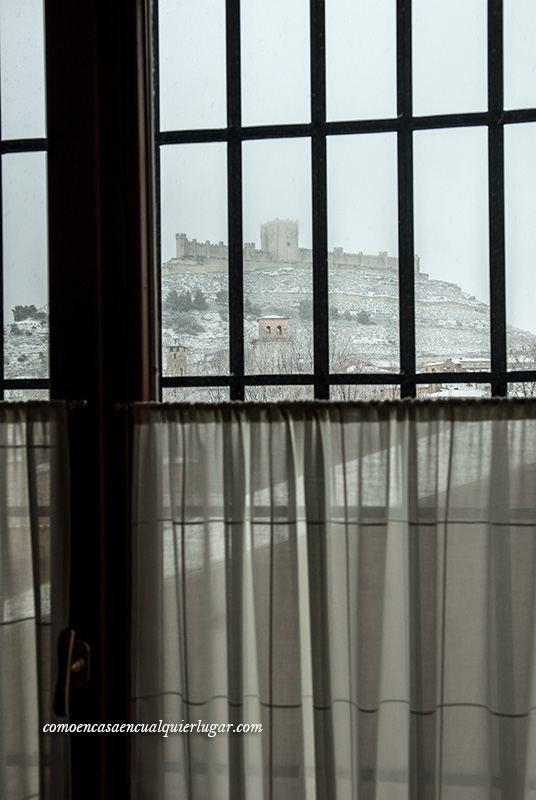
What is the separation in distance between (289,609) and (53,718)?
0.50 m

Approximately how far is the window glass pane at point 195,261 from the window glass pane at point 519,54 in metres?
0.56

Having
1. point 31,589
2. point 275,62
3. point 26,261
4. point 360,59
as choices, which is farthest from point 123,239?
point 31,589

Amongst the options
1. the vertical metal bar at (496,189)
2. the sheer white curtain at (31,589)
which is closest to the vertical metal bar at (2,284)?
the sheer white curtain at (31,589)

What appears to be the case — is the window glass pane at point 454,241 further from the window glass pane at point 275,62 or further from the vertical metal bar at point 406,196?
the window glass pane at point 275,62

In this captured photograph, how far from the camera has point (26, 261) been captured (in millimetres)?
1309

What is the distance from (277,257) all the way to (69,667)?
0.87m

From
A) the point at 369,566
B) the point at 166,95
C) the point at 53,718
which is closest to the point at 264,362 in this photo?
the point at 369,566

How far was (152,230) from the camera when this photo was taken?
123 cm

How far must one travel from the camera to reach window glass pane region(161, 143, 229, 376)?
49.1 inches

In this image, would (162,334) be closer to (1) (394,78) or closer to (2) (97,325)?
(2) (97,325)

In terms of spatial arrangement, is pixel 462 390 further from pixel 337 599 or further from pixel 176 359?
pixel 176 359

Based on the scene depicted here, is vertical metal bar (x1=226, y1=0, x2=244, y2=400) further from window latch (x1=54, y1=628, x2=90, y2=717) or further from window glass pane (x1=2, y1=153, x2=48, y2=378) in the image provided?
window latch (x1=54, y1=628, x2=90, y2=717)

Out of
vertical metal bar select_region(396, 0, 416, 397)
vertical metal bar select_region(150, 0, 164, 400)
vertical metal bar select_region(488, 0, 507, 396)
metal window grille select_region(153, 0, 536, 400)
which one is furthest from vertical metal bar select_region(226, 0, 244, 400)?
vertical metal bar select_region(488, 0, 507, 396)

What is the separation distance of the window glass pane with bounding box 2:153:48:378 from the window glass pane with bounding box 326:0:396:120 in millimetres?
625
